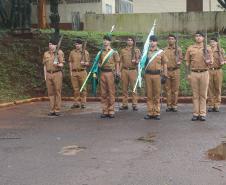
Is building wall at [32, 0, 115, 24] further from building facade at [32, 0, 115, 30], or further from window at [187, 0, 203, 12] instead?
window at [187, 0, 203, 12]

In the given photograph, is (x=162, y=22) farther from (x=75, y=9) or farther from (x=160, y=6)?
(x=160, y=6)

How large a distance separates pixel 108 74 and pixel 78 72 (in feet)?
8.77

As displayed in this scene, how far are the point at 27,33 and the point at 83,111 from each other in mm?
8597

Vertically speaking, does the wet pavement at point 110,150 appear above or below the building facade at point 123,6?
below

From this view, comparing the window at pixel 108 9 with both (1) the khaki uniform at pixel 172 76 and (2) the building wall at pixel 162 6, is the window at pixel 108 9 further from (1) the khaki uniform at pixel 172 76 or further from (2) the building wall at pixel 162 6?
(1) the khaki uniform at pixel 172 76

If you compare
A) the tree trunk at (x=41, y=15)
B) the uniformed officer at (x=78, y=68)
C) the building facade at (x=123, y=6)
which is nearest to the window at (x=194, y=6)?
the tree trunk at (x=41, y=15)

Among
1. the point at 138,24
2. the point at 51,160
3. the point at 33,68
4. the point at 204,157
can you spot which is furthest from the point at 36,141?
the point at 138,24

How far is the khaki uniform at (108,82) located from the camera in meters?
14.3

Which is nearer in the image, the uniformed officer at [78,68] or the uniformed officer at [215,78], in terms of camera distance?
the uniformed officer at [215,78]

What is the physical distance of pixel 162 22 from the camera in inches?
1033

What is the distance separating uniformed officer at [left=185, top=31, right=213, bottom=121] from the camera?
44.1ft

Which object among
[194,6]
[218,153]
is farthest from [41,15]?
[218,153]

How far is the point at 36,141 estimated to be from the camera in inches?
430

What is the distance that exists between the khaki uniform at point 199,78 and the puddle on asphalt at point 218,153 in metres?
3.18
